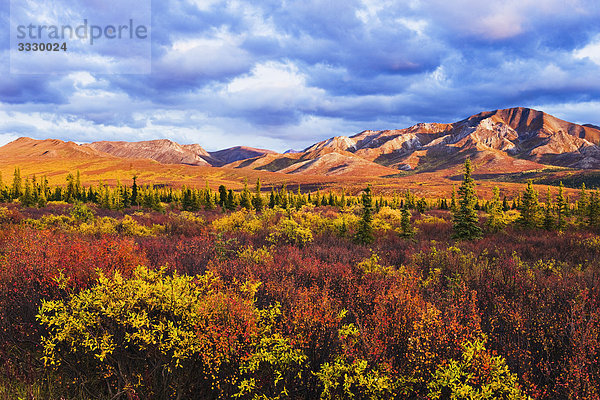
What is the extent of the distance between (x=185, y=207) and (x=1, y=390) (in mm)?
39070

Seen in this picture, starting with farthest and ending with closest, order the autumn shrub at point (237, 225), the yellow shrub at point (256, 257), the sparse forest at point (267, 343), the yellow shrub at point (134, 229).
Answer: the autumn shrub at point (237, 225), the yellow shrub at point (134, 229), the yellow shrub at point (256, 257), the sparse forest at point (267, 343)

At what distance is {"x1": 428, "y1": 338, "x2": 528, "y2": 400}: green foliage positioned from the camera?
281 centimetres

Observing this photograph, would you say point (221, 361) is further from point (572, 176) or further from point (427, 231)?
point (572, 176)

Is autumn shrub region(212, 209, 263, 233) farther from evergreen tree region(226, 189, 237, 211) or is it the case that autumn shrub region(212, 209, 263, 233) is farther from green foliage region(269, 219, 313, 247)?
evergreen tree region(226, 189, 237, 211)

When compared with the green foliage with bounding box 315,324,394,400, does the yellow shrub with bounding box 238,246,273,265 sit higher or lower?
higher

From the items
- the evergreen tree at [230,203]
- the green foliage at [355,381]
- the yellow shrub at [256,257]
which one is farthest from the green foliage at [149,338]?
the evergreen tree at [230,203]

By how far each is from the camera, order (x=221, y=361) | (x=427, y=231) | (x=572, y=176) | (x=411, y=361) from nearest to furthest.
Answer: (x=411, y=361)
(x=221, y=361)
(x=427, y=231)
(x=572, y=176)

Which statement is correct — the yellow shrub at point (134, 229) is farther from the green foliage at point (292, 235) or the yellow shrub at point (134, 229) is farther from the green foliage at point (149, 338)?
the green foliage at point (149, 338)

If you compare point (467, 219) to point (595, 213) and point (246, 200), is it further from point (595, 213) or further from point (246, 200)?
point (246, 200)

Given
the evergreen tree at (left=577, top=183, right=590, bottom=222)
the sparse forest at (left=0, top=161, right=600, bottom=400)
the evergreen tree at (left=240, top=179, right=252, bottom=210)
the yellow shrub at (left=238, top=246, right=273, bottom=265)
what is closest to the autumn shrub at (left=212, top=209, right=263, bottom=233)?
the yellow shrub at (left=238, top=246, right=273, bottom=265)

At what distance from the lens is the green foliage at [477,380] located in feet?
9.22

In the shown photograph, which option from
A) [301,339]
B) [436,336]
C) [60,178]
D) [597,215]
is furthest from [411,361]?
[60,178]

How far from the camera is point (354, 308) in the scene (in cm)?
514

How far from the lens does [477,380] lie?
3002 mm
